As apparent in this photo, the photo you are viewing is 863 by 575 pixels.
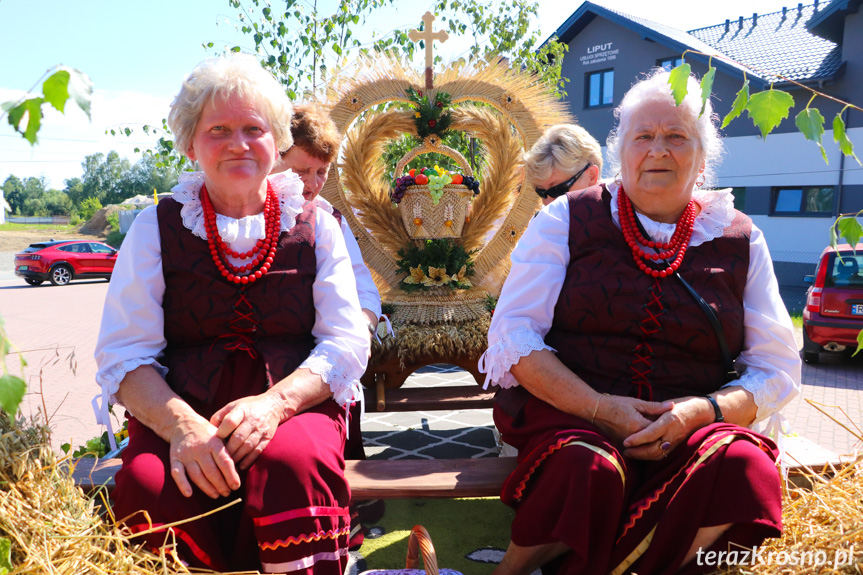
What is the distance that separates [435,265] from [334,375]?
1.70m

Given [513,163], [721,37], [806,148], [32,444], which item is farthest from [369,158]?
[721,37]

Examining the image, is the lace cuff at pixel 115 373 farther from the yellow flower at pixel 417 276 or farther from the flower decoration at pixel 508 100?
the flower decoration at pixel 508 100

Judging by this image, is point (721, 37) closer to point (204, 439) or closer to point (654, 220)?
point (654, 220)

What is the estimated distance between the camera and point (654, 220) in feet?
7.29

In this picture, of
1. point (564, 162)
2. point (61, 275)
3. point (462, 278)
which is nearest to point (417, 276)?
point (462, 278)

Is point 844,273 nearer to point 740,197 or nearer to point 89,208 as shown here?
point 740,197

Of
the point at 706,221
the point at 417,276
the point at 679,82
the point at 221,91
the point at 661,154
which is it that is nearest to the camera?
the point at 679,82

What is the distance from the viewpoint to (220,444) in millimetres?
1695

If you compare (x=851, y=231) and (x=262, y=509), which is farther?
(x=262, y=509)

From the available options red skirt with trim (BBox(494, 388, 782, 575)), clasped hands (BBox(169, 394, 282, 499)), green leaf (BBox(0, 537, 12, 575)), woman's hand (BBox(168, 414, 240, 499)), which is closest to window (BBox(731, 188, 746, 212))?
red skirt with trim (BBox(494, 388, 782, 575))

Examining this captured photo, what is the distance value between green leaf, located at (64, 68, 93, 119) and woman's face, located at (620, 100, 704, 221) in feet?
5.72

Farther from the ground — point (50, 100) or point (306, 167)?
point (306, 167)

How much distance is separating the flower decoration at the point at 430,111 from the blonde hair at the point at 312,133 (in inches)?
32.0

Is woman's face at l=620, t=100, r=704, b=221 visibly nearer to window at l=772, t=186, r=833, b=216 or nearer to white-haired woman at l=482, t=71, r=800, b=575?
white-haired woman at l=482, t=71, r=800, b=575
